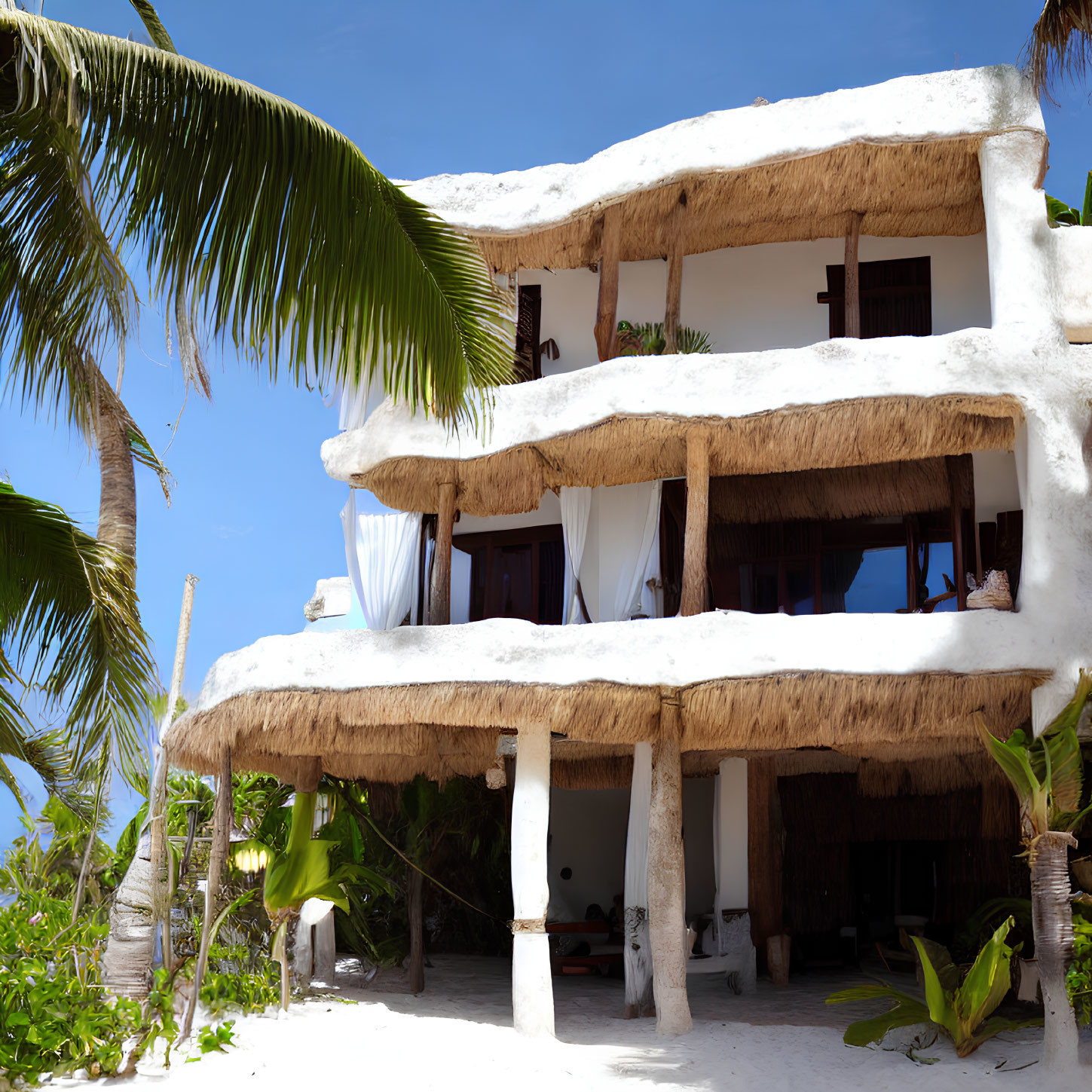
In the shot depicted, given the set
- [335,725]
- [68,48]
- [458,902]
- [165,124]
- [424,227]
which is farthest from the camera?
[458,902]

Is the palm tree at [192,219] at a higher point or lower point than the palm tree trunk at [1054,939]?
higher

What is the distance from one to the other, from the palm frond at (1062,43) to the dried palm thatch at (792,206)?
124 inches

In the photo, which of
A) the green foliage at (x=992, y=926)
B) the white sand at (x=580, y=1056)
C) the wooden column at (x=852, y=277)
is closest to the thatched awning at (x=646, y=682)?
the green foliage at (x=992, y=926)

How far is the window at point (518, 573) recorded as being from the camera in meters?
14.5

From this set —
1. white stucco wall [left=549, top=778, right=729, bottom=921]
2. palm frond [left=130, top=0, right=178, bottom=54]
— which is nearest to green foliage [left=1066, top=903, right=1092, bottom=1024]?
white stucco wall [left=549, top=778, right=729, bottom=921]

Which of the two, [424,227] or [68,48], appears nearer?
[68,48]

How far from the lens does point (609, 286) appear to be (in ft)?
42.7

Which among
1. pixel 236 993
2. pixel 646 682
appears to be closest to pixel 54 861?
pixel 236 993

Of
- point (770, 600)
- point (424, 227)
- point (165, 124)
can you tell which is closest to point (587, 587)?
point (770, 600)

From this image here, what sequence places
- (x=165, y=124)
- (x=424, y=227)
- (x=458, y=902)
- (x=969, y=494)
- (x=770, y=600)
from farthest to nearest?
(x=458, y=902), (x=770, y=600), (x=969, y=494), (x=424, y=227), (x=165, y=124)

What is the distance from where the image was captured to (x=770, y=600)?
45.5 feet

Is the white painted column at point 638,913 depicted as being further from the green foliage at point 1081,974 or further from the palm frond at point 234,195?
the palm frond at point 234,195

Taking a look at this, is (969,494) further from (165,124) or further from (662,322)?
(165,124)

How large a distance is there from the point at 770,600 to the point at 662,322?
364cm
